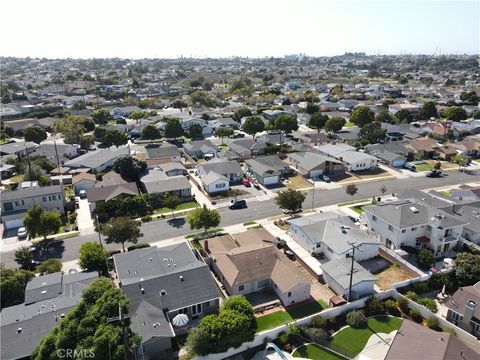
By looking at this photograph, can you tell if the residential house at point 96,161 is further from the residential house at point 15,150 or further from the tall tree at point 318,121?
the tall tree at point 318,121

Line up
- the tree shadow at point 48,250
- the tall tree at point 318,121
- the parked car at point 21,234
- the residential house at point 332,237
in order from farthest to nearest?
1. the tall tree at point 318,121
2. the parked car at point 21,234
3. the tree shadow at point 48,250
4. the residential house at point 332,237

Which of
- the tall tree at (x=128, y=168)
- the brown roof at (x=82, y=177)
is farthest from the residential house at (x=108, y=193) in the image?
the tall tree at (x=128, y=168)

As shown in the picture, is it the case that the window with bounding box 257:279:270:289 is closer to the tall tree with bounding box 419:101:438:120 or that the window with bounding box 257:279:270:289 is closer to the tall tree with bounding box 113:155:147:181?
the tall tree with bounding box 113:155:147:181

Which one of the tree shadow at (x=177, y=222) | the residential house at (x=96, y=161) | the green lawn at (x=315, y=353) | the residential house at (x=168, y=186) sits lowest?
the green lawn at (x=315, y=353)

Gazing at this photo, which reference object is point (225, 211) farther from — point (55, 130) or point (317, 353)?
point (55, 130)

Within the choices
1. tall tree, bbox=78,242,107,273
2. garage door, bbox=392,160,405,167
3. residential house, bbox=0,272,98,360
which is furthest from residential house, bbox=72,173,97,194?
garage door, bbox=392,160,405,167

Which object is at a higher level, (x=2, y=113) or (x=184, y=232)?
(x=2, y=113)

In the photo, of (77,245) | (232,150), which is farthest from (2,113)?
(77,245)
